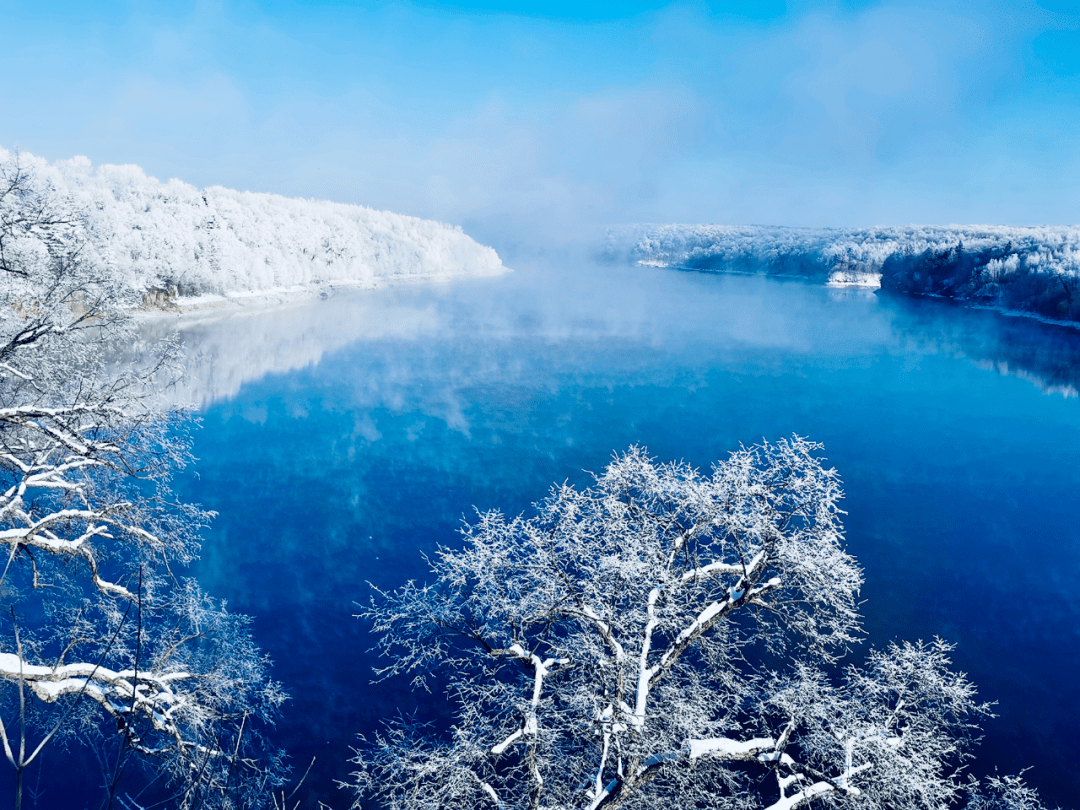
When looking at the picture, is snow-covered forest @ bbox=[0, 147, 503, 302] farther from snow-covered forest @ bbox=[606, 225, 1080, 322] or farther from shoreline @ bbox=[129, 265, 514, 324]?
snow-covered forest @ bbox=[606, 225, 1080, 322]

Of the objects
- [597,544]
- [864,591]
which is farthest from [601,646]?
[864,591]

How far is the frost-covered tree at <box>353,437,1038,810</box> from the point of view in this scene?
672 cm

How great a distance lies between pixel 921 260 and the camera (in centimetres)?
7619

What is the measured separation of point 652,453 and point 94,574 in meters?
16.4

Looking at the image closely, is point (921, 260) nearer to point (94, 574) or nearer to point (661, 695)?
point (661, 695)

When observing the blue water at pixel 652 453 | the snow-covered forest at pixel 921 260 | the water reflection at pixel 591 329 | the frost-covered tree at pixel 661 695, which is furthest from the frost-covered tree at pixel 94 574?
the snow-covered forest at pixel 921 260

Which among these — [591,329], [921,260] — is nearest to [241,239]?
[591,329]

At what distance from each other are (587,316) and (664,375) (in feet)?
71.9

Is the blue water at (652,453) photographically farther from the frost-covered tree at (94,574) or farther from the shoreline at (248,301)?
the shoreline at (248,301)

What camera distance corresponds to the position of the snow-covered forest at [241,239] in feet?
153

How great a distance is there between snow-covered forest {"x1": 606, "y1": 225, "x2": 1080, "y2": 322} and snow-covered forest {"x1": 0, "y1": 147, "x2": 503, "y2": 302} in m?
43.0

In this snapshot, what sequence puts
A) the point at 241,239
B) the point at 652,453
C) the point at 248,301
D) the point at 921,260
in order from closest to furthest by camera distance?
the point at 652,453, the point at 248,301, the point at 241,239, the point at 921,260

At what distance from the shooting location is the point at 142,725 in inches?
287

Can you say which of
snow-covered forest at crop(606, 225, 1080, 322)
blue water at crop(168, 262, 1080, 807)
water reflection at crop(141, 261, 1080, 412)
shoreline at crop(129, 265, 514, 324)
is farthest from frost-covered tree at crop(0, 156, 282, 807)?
snow-covered forest at crop(606, 225, 1080, 322)
